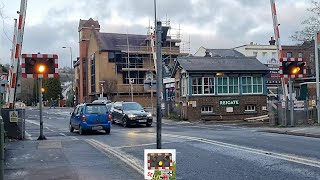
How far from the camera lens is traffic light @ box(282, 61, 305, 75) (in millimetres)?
23922

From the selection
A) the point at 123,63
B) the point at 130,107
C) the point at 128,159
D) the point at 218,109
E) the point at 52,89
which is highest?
the point at 123,63

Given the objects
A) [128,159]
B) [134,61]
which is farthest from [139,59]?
[128,159]

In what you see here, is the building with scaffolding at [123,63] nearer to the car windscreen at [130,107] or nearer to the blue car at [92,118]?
the car windscreen at [130,107]

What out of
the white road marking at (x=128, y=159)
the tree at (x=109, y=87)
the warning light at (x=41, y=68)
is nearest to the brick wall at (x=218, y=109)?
the warning light at (x=41, y=68)

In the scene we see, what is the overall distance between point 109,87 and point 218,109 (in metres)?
36.5

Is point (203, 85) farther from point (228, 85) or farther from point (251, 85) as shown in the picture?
point (251, 85)

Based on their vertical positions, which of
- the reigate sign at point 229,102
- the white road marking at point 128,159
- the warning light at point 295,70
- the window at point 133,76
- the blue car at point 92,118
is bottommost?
the white road marking at point 128,159

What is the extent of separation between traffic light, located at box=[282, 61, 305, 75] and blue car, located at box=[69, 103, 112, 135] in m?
9.75

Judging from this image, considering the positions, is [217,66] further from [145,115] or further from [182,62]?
[145,115]

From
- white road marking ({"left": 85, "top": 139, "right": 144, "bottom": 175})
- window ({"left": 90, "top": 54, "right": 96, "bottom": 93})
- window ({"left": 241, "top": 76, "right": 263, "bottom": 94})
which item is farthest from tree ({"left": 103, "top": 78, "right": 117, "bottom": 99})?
white road marking ({"left": 85, "top": 139, "right": 144, "bottom": 175})

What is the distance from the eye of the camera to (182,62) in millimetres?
39688

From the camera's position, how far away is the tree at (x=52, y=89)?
346 ft

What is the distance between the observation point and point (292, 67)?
24.0m

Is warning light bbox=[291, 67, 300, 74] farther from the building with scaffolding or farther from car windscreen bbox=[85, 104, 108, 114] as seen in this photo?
the building with scaffolding
